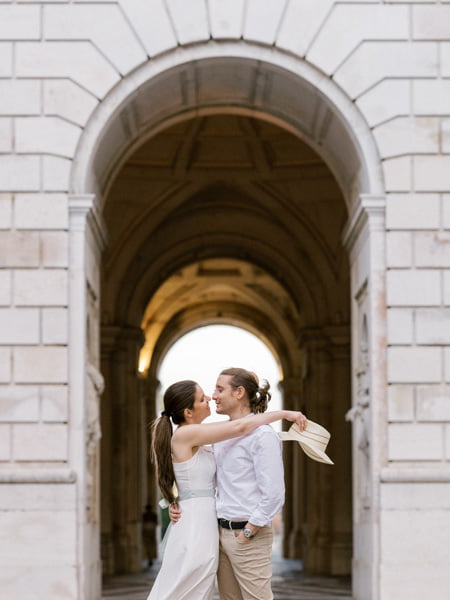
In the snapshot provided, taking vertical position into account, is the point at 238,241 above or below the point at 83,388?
above

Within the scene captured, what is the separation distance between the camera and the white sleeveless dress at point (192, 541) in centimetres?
792

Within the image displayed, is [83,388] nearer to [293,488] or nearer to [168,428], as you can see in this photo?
[168,428]

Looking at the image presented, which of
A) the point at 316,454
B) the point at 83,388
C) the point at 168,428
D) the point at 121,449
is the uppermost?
the point at 83,388

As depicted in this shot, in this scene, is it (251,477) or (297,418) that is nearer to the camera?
(297,418)

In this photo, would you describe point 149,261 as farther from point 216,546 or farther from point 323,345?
point 216,546

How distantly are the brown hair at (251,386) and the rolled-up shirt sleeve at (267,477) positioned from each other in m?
0.30

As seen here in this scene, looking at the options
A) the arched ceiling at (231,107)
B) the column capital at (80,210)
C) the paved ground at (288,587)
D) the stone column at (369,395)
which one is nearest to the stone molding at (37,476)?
the column capital at (80,210)

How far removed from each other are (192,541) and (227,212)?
16893 millimetres

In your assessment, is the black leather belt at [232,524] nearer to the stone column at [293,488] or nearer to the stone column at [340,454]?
the stone column at [340,454]

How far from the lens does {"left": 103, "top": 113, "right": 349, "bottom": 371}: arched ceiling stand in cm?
2264

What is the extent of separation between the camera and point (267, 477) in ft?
25.7

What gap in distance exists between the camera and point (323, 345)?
77.0 ft

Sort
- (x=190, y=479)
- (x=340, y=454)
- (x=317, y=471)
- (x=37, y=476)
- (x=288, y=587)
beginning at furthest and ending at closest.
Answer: (x=317, y=471)
(x=340, y=454)
(x=288, y=587)
(x=37, y=476)
(x=190, y=479)

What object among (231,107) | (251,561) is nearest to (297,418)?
(251,561)
